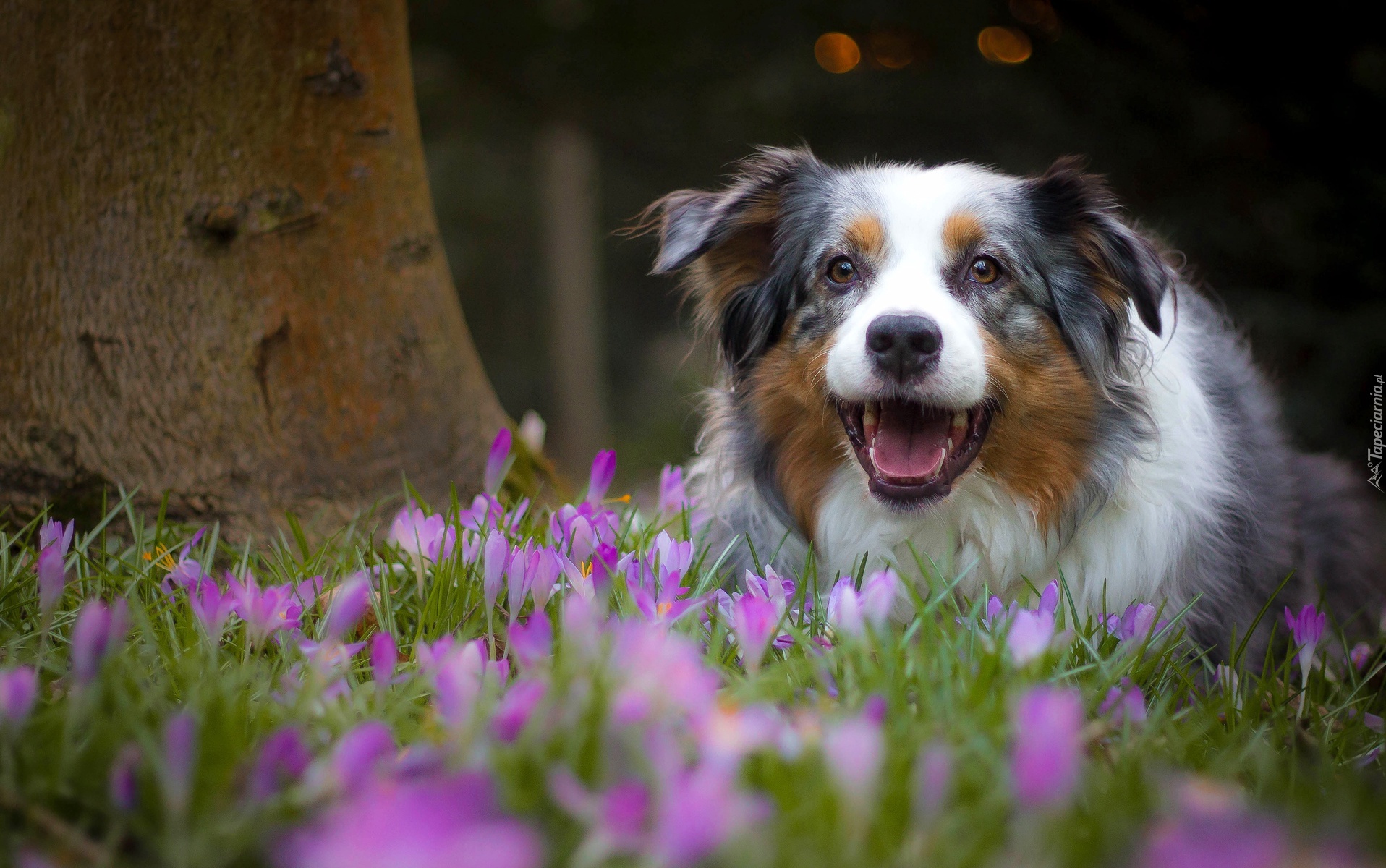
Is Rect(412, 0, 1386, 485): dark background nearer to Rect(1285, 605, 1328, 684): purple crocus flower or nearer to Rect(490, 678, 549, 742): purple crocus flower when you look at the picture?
Rect(1285, 605, 1328, 684): purple crocus flower

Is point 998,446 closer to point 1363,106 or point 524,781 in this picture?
point 524,781

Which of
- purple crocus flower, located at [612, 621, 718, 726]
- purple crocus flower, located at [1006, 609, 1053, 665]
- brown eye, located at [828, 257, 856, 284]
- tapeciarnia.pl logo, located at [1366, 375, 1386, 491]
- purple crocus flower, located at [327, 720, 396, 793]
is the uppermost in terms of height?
brown eye, located at [828, 257, 856, 284]

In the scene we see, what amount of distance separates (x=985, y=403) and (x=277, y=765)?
1.89 m

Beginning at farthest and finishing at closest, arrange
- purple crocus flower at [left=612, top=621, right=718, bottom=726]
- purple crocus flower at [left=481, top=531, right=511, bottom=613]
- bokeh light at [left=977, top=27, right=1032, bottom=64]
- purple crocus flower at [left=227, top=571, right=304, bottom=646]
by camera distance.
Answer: bokeh light at [left=977, top=27, right=1032, bottom=64] → purple crocus flower at [left=481, top=531, right=511, bottom=613] → purple crocus flower at [left=227, top=571, right=304, bottom=646] → purple crocus flower at [left=612, top=621, right=718, bottom=726]

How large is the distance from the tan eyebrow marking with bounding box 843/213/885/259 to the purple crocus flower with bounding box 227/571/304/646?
1.60 metres

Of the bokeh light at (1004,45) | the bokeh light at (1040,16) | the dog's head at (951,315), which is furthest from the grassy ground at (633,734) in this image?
the bokeh light at (1004,45)

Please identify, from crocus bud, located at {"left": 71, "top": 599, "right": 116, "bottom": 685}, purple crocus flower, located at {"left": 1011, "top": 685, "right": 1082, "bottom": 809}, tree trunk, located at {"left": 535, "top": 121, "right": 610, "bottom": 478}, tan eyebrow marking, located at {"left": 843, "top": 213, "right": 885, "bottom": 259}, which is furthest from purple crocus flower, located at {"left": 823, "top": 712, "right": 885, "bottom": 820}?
tree trunk, located at {"left": 535, "top": 121, "right": 610, "bottom": 478}

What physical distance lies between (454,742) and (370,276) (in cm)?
194

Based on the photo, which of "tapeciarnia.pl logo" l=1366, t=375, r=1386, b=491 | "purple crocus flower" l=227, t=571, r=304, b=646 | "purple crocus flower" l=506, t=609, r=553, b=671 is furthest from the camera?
"tapeciarnia.pl logo" l=1366, t=375, r=1386, b=491

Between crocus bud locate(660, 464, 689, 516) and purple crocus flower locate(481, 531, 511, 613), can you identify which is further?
crocus bud locate(660, 464, 689, 516)

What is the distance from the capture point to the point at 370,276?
293 centimetres

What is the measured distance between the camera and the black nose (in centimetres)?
236

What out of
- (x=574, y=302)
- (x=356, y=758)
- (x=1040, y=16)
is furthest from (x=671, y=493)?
(x=574, y=302)

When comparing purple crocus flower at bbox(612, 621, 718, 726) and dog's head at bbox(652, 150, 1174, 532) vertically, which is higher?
dog's head at bbox(652, 150, 1174, 532)
